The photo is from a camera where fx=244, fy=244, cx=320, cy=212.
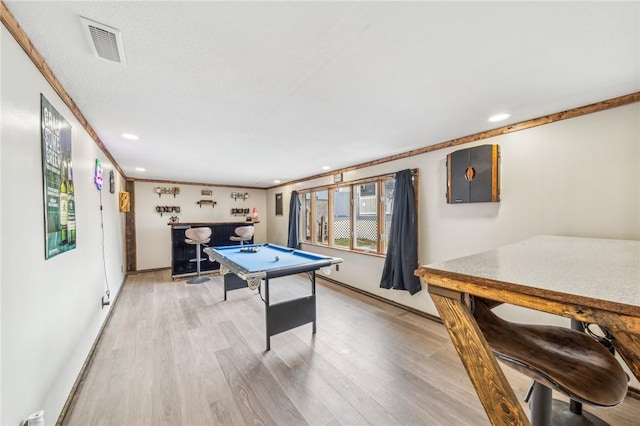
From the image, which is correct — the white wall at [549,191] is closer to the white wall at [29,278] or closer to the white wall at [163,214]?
the white wall at [29,278]

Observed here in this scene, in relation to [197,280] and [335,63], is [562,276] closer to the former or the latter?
[335,63]

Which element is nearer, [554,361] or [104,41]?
[554,361]

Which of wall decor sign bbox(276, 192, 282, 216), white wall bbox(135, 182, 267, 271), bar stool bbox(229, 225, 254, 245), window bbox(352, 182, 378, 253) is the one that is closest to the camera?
window bbox(352, 182, 378, 253)

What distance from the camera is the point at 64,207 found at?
1733 millimetres

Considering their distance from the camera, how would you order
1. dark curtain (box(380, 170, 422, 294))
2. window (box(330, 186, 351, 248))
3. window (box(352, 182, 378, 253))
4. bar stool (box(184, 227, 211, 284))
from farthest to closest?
1. window (box(330, 186, 351, 248))
2. bar stool (box(184, 227, 211, 284))
3. window (box(352, 182, 378, 253))
4. dark curtain (box(380, 170, 422, 294))

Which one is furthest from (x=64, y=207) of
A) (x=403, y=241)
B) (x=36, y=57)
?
(x=403, y=241)

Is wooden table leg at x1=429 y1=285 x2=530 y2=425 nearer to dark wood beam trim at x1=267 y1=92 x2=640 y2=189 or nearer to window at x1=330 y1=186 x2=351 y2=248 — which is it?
dark wood beam trim at x1=267 y1=92 x2=640 y2=189

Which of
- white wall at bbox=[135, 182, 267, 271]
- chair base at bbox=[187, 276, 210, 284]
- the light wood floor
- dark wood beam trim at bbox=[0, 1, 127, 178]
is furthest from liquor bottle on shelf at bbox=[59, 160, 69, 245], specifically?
white wall at bbox=[135, 182, 267, 271]

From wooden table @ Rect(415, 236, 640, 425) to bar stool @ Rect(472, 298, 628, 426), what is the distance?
18cm

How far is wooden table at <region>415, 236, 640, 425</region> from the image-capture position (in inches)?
22.7

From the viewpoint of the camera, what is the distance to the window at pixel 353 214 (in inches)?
160

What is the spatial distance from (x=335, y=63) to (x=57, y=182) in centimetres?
196

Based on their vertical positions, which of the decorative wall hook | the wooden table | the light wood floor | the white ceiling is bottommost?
the light wood floor

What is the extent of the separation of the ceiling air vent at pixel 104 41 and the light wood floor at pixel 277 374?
7.54 feet
